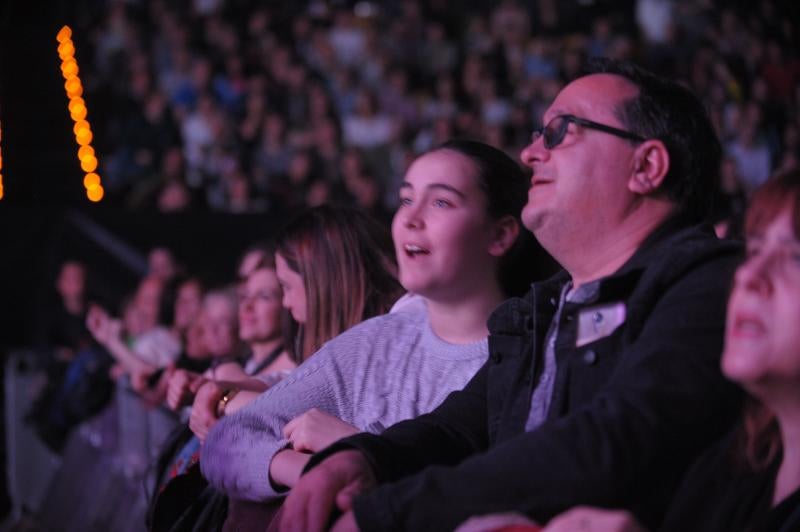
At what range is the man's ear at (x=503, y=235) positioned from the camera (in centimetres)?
252

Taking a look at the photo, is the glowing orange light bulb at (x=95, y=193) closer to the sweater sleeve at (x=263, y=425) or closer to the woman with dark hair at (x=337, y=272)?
the woman with dark hair at (x=337, y=272)

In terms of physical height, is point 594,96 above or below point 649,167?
above

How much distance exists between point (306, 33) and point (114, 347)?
21.2 ft

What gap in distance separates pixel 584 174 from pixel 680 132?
177mm

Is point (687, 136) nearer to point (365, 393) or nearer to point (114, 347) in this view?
point (365, 393)

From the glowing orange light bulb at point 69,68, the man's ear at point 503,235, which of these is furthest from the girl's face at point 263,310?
the glowing orange light bulb at point 69,68

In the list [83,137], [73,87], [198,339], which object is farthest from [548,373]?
[73,87]

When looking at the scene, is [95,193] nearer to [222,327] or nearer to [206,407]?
[222,327]

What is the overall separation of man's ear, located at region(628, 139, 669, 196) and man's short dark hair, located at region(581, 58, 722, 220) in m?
0.02

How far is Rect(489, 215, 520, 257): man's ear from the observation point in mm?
2521

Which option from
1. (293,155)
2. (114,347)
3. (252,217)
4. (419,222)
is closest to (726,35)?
(293,155)

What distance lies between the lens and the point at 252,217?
7.54m

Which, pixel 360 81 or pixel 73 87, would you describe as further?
pixel 360 81

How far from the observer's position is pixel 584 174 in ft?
6.67
